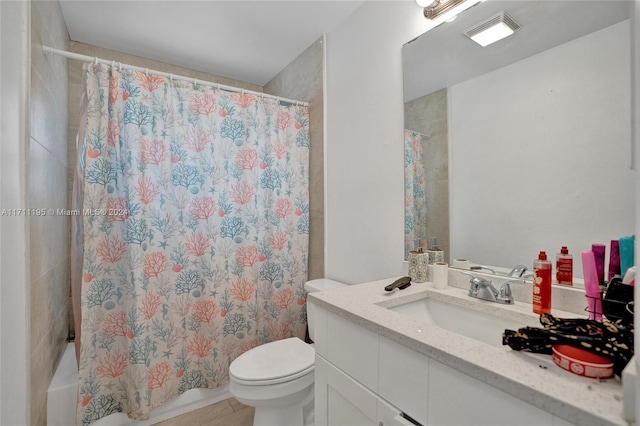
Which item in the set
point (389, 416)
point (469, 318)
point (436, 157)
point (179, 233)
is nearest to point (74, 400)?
point (179, 233)

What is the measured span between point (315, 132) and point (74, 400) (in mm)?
2068

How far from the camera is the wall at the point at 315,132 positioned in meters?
2.09

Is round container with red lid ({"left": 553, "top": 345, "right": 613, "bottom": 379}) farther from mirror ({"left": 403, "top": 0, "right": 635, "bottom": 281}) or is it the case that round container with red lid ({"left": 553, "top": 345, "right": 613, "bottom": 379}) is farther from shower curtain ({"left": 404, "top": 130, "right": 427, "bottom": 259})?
shower curtain ({"left": 404, "top": 130, "right": 427, "bottom": 259})

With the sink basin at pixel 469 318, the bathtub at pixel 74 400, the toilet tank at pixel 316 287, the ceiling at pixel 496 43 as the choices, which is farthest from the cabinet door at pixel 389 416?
the bathtub at pixel 74 400

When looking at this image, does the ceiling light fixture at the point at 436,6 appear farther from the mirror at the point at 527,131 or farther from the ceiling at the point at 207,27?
the ceiling at the point at 207,27

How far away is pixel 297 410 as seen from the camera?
148 cm

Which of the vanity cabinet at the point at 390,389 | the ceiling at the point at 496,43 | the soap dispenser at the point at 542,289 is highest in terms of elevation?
the ceiling at the point at 496,43

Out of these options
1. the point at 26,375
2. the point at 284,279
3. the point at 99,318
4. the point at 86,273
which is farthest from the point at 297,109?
the point at 26,375

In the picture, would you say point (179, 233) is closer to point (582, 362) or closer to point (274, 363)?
point (274, 363)

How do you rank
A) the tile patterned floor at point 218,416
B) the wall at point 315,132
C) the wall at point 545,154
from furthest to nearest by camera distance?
the wall at point 315,132, the tile patterned floor at point 218,416, the wall at point 545,154

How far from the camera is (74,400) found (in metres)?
1.49

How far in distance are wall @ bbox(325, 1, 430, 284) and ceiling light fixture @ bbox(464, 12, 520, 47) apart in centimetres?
28

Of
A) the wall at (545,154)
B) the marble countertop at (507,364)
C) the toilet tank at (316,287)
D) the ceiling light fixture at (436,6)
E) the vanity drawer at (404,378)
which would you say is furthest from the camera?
the toilet tank at (316,287)

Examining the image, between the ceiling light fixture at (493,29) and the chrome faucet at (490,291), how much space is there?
900 mm
